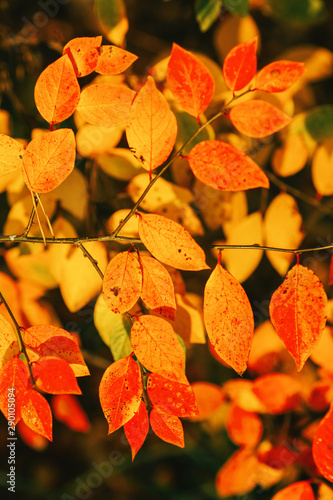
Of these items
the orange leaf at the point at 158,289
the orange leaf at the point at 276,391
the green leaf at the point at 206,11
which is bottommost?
the orange leaf at the point at 276,391

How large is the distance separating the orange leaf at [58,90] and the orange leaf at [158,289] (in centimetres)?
24

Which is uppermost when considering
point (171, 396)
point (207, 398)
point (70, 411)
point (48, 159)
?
point (48, 159)

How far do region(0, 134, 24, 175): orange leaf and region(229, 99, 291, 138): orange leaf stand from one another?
0.32 meters

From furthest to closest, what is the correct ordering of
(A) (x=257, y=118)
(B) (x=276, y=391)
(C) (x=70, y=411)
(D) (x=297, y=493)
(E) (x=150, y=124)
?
(C) (x=70, y=411), (B) (x=276, y=391), (D) (x=297, y=493), (A) (x=257, y=118), (E) (x=150, y=124)

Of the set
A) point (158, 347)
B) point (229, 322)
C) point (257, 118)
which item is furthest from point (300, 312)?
point (257, 118)

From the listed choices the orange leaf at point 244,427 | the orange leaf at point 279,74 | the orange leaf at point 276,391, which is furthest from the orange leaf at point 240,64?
the orange leaf at point 244,427

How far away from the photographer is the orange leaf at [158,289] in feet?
1.88

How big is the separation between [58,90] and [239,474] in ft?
2.92

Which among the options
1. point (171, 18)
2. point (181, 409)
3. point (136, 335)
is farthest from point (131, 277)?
point (171, 18)

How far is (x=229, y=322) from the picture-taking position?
1.81 ft

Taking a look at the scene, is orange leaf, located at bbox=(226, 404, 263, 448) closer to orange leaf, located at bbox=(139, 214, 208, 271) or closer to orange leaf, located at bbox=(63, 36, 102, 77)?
orange leaf, located at bbox=(139, 214, 208, 271)

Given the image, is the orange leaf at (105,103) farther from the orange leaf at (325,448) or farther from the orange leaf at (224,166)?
the orange leaf at (325,448)

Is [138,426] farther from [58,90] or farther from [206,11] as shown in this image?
[206,11]

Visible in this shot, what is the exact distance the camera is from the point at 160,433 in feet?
1.93
